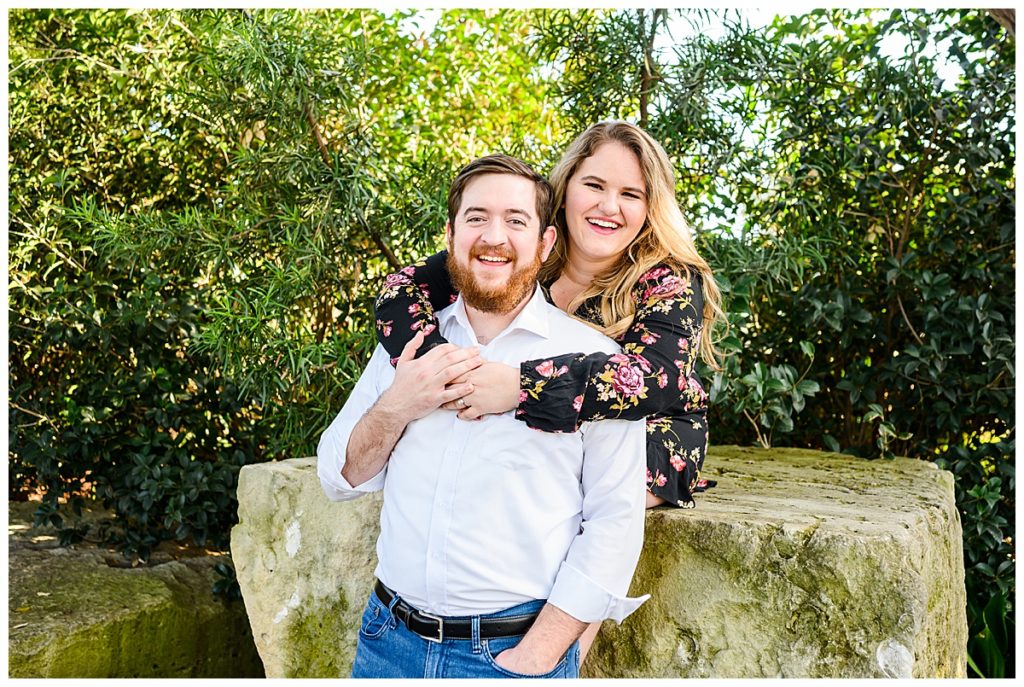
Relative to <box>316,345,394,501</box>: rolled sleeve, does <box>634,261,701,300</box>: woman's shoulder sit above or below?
above

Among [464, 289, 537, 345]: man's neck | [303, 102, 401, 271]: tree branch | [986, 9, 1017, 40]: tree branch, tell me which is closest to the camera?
[464, 289, 537, 345]: man's neck

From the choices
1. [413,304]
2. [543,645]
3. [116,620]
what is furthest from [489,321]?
[116,620]

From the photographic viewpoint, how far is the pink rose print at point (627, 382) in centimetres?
196

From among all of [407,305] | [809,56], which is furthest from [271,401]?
[809,56]

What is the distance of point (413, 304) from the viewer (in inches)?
86.0

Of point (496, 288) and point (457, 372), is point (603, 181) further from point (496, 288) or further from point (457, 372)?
point (457, 372)

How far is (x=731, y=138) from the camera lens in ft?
11.9

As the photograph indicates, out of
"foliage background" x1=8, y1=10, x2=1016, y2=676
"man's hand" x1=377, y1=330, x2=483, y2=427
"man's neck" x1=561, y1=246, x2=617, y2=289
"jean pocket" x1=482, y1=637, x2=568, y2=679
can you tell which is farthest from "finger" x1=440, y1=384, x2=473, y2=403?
"foliage background" x1=8, y1=10, x2=1016, y2=676

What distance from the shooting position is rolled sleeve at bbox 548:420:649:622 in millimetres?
1862

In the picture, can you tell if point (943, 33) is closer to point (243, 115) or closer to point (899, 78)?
point (899, 78)

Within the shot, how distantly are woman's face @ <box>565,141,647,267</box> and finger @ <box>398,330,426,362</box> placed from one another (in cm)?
60

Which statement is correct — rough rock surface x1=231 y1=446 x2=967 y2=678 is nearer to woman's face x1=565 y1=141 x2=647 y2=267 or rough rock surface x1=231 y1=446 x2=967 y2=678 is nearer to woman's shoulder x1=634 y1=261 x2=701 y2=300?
woman's shoulder x1=634 y1=261 x2=701 y2=300

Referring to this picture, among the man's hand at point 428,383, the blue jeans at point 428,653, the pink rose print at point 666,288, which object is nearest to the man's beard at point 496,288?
the man's hand at point 428,383

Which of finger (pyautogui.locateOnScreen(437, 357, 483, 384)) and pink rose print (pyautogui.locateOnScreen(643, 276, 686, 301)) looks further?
pink rose print (pyautogui.locateOnScreen(643, 276, 686, 301))
